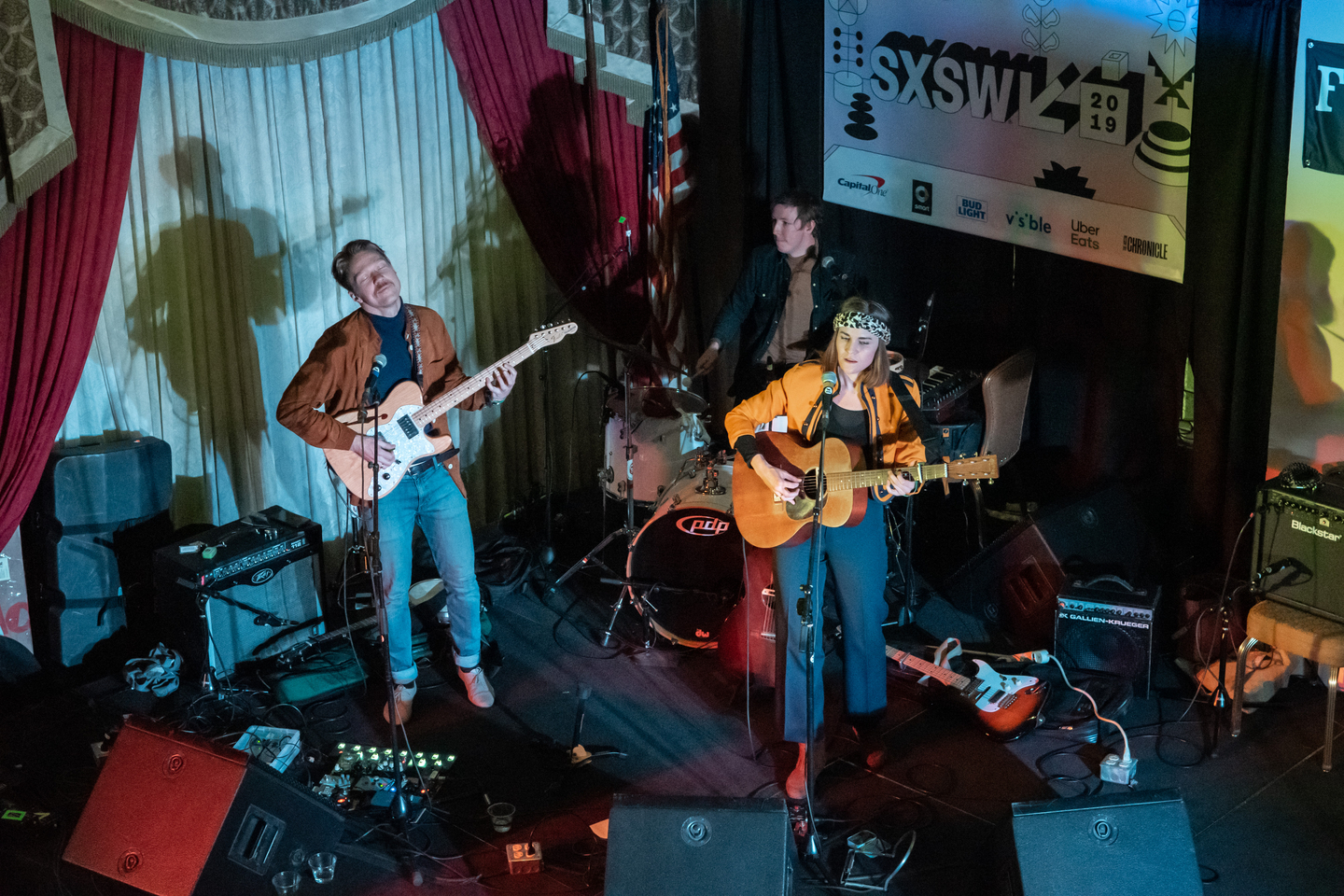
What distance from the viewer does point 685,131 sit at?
7199 mm

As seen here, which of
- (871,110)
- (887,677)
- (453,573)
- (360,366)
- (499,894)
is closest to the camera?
(499,894)

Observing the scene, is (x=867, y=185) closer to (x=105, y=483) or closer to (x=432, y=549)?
(x=432, y=549)

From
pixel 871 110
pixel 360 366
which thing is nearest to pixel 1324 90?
pixel 871 110

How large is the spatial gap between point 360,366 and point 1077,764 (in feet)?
10.4

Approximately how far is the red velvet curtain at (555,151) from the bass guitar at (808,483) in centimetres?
287

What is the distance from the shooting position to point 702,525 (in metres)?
5.47

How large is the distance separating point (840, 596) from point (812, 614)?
0.35 metres

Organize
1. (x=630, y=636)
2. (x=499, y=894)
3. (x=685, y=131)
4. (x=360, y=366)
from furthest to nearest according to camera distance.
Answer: (x=685, y=131)
(x=630, y=636)
(x=360, y=366)
(x=499, y=894)

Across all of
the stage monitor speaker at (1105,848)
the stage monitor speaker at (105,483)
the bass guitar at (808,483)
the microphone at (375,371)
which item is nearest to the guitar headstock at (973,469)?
the bass guitar at (808,483)

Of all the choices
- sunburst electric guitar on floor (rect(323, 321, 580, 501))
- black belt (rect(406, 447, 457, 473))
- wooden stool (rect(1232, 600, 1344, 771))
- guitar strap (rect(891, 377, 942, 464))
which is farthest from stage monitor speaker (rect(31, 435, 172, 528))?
wooden stool (rect(1232, 600, 1344, 771))

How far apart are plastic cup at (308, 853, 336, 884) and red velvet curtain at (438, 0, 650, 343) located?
12.2 feet

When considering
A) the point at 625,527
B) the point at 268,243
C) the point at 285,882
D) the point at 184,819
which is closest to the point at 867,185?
the point at 625,527

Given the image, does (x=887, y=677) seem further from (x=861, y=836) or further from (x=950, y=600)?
(x=861, y=836)

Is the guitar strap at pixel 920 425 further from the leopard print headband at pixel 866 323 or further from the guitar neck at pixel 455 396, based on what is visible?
the guitar neck at pixel 455 396
